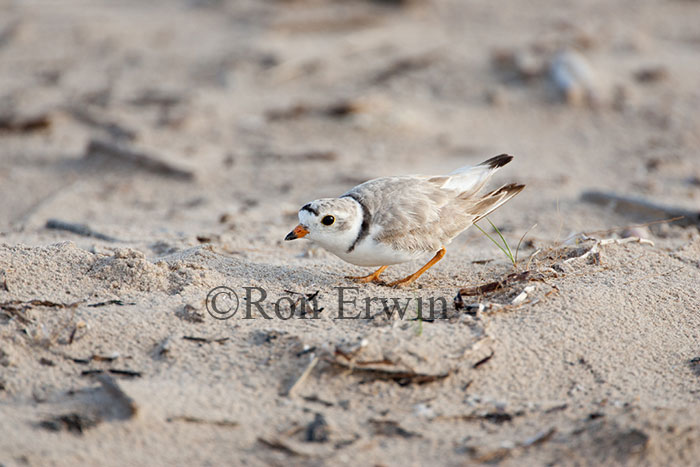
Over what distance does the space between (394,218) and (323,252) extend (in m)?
1.06

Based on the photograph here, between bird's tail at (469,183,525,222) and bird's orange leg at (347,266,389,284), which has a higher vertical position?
bird's tail at (469,183,525,222)

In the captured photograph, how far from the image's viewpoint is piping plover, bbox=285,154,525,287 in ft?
13.5

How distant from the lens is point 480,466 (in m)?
2.87

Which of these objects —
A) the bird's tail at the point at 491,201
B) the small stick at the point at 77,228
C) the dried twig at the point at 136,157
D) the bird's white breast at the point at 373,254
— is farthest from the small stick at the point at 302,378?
the dried twig at the point at 136,157

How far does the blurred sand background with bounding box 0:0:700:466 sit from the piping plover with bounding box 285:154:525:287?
25 cm

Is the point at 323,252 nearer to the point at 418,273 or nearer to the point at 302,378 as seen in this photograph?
the point at 418,273

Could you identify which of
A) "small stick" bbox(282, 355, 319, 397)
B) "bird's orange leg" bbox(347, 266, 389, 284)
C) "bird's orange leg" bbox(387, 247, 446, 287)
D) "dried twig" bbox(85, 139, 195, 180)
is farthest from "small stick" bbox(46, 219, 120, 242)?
"small stick" bbox(282, 355, 319, 397)

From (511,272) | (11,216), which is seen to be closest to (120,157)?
(11,216)

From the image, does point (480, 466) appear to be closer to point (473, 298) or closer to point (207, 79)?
point (473, 298)

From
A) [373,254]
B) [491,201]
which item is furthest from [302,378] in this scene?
[491,201]

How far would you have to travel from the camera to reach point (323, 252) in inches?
201

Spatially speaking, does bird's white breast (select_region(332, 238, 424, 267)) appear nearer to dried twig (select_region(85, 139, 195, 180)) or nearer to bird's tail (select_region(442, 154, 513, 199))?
bird's tail (select_region(442, 154, 513, 199))

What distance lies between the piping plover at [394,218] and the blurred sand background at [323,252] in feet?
0.83

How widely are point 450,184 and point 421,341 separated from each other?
153 centimetres
